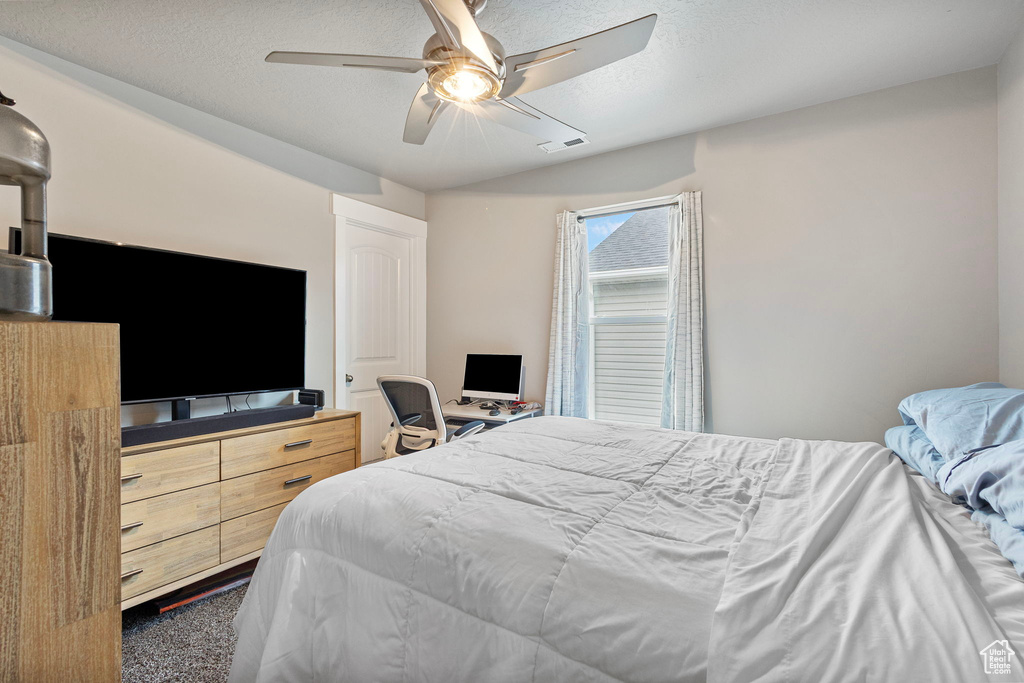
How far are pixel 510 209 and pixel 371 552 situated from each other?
328 cm

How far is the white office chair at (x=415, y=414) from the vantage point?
2850 millimetres

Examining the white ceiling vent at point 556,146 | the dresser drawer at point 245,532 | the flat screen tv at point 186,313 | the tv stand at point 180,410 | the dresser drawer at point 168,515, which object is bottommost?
the dresser drawer at point 245,532

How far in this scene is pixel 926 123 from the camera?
8.36 ft

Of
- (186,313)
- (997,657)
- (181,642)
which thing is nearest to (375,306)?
(186,313)

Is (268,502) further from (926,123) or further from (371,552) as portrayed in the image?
(926,123)

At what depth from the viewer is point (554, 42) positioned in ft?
7.27

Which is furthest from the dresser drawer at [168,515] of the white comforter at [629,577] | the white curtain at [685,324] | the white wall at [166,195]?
the white curtain at [685,324]

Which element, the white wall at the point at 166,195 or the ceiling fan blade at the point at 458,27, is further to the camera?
the white wall at the point at 166,195

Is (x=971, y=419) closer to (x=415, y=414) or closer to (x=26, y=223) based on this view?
(x=26, y=223)

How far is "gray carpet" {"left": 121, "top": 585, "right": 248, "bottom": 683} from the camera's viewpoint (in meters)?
1.70

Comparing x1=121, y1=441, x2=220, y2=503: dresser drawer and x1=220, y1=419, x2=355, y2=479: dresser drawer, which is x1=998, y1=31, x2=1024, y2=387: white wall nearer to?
x1=220, y1=419, x2=355, y2=479: dresser drawer

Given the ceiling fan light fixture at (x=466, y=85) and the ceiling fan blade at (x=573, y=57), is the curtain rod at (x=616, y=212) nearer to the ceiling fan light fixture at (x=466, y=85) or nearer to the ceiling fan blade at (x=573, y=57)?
the ceiling fan blade at (x=573, y=57)

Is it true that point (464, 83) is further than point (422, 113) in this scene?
No

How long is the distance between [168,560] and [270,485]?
0.52 meters
